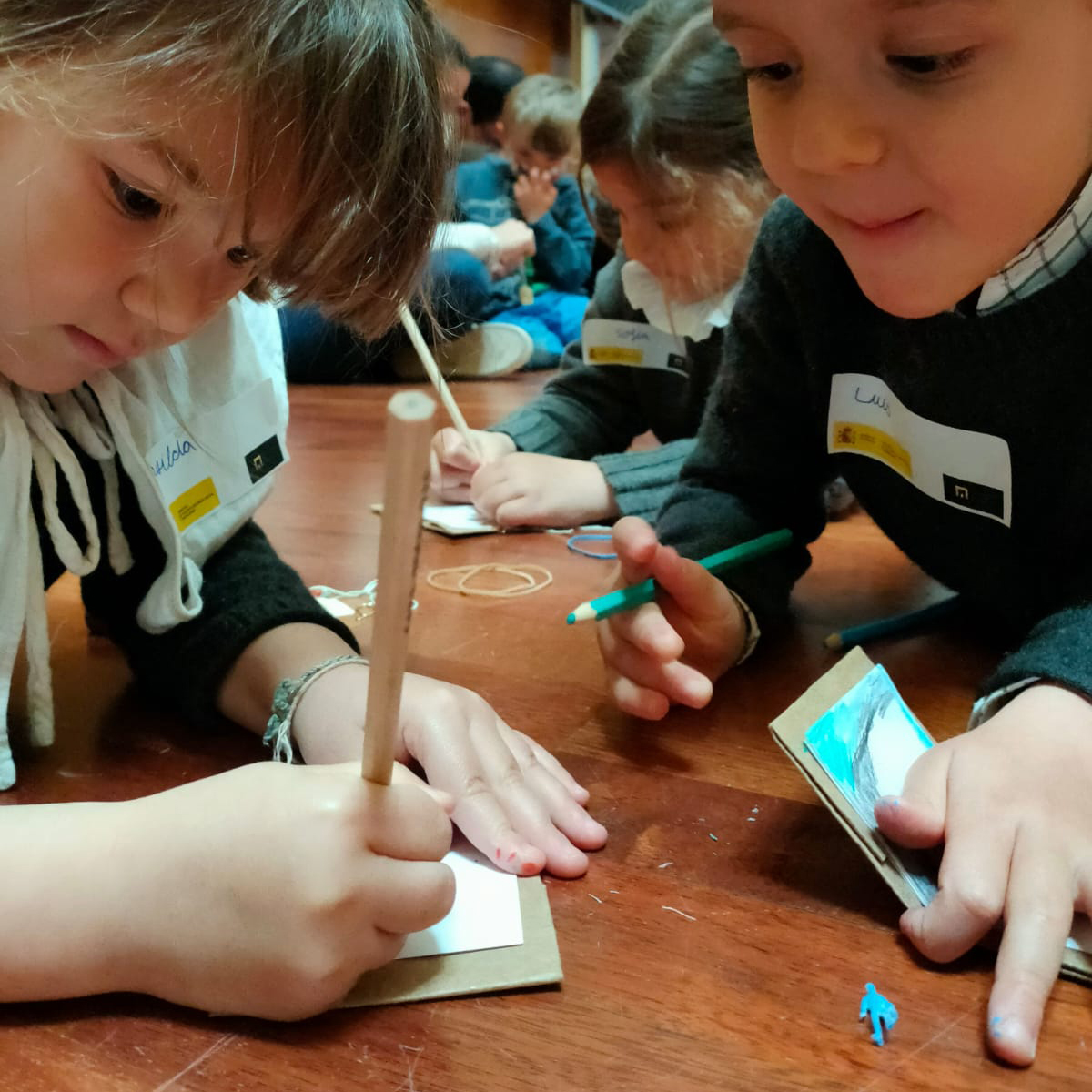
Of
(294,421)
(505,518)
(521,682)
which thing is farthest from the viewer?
(294,421)

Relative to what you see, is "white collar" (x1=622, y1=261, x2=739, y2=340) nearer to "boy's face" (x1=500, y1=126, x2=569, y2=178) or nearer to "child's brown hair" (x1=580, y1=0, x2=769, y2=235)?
"child's brown hair" (x1=580, y1=0, x2=769, y2=235)

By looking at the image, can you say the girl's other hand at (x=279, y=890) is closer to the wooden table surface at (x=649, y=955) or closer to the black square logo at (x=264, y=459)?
the wooden table surface at (x=649, y=955)

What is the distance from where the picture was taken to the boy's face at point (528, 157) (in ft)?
8.95

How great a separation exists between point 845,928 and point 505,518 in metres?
0.64

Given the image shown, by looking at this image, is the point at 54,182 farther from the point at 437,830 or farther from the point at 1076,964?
the point at 1076,964

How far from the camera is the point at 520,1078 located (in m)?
0.33

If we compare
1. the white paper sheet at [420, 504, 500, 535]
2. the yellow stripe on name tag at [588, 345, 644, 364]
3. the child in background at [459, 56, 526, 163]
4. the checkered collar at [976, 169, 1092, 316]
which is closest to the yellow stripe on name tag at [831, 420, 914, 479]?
the checkered collar at [976, 169, 1092, 316]

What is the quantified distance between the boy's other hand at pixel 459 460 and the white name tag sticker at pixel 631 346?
172 mm

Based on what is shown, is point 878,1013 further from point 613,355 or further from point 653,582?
point 613,355

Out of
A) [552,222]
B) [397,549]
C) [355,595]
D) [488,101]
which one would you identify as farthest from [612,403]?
[488,101]

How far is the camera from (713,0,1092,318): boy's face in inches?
15.4

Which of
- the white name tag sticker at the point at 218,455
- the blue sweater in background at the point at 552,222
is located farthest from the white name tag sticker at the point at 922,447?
the blue sweater in background at the point at 552,222

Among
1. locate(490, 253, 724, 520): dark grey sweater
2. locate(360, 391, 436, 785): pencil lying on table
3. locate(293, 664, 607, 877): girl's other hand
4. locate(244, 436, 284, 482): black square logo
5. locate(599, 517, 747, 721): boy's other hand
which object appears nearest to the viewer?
locate(360, 391, 436, 785): pencil lying on table

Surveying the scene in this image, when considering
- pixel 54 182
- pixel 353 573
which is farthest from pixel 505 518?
pixel 54 182
